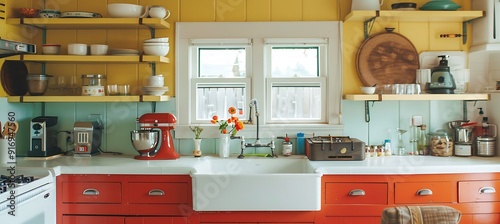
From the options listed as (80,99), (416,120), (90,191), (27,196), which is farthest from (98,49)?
(416,120)

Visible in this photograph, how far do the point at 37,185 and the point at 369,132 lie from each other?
242cm

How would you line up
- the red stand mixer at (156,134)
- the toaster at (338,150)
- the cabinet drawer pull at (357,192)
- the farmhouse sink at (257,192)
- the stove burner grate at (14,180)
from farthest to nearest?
1. the red stand mixer at (156,134)
2. the toaster at (338,150)
3. the cabinet drawer pull at (357,192)
4. the farmhouse sink at (257,192)
5. the stove burner grate at (14,180)

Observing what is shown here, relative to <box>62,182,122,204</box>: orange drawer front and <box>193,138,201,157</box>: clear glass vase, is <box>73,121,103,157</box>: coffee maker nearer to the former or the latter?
<box>62,182,122,204</box>: orange drawer front

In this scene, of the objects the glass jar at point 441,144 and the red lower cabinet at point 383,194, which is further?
the glass jar at point 441,144

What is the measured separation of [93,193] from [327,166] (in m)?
1.56

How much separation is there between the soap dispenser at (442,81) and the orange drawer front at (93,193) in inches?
93.6

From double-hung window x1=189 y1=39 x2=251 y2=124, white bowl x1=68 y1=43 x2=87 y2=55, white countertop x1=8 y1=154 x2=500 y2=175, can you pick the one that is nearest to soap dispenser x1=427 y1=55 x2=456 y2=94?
white countertop x1=8 y1=154 x2=500 y2=175

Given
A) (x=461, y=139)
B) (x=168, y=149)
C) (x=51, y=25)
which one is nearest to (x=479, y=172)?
(x=461, y=139)

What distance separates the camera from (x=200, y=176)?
10.3ft

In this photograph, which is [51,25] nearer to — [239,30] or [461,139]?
[239,30]

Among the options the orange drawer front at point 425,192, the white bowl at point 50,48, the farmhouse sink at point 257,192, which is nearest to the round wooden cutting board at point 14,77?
the white bowl at point 50,48

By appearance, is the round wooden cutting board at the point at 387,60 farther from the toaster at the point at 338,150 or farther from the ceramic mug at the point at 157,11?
the ceramic mug at the point at 157,11

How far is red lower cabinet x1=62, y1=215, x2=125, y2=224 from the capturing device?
3291mm

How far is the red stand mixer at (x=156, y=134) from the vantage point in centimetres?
363
